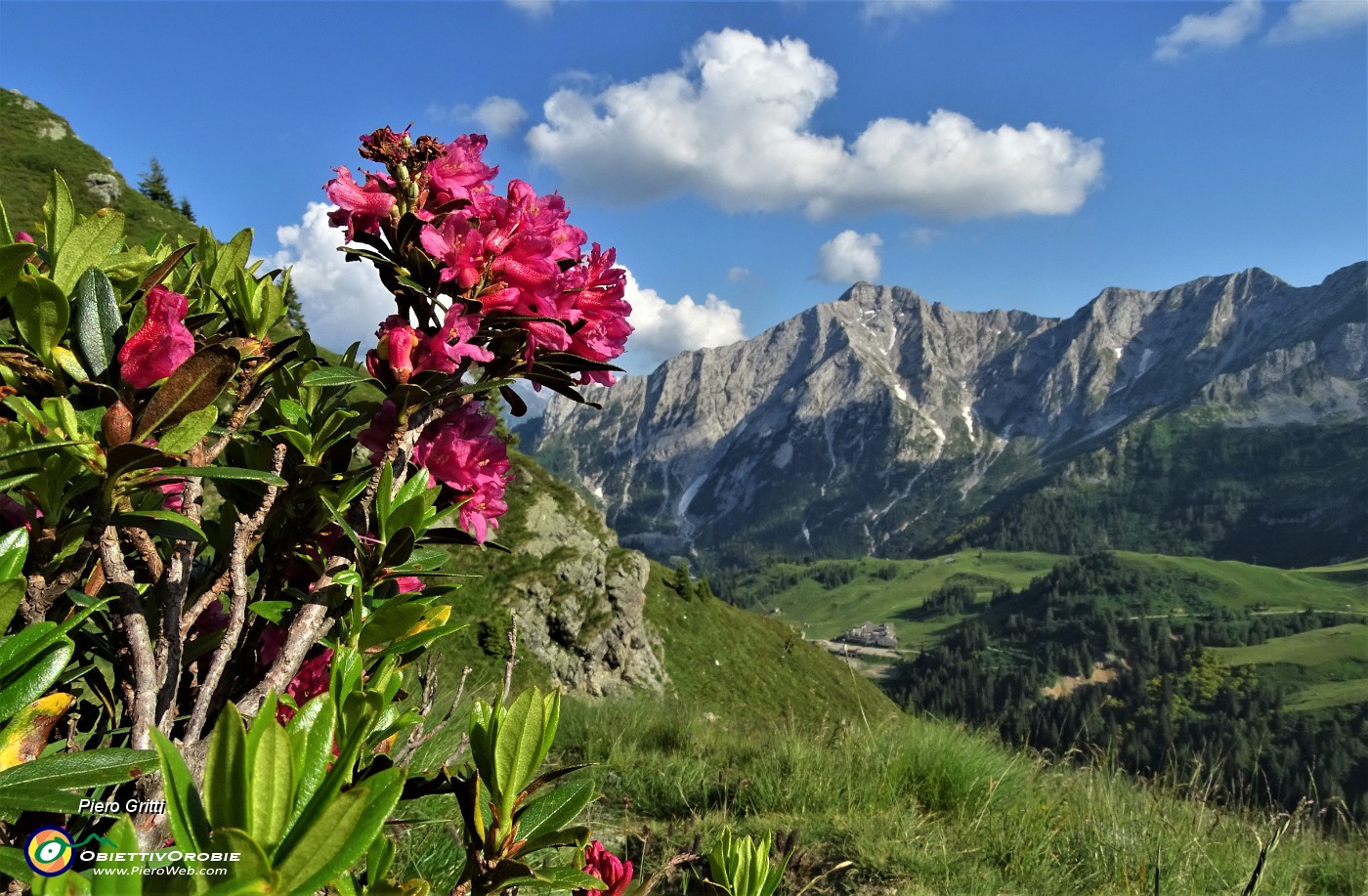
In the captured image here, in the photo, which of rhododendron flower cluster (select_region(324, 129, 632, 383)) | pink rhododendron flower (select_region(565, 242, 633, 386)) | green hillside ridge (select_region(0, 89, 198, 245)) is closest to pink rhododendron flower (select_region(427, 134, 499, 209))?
rhododendron flower cluster (select_region(324, 129, 632, 383))

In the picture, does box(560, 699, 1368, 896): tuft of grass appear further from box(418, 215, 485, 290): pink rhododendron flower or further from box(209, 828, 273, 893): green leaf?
box(209, 828, 273, 893): green leaf

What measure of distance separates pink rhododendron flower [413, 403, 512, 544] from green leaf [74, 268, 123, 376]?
57 centimetres

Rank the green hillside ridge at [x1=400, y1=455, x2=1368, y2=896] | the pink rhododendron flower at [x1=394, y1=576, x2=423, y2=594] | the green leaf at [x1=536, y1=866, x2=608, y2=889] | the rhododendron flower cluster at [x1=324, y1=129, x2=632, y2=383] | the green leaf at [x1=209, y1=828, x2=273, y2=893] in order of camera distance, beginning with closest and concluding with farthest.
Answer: the green leaf at [x1=209, y1=828, x2=273, y2=893]
the green leaf at [x1=536, y1=866, x2=608, y2=889]
the rhododendron flower cluster at [x1=324, y1=129, x2=632, y2=383]
the pink rhododendron flower at [x1=394, y1=576, x2=423, y2=594]
the green hillside ridge at [x1=400, y1=455, x2=1368, y2=896]

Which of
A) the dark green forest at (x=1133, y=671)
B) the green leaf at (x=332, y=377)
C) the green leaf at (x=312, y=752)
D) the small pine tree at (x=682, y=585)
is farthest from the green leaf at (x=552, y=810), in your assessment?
the dark green forest at (x=1133, y=671)

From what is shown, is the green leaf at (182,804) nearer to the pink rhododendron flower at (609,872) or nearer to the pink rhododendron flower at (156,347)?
the pink rhododendron flower at (156,347)

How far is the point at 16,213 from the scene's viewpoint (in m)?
34.7

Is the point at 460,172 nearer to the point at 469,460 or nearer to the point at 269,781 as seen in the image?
the point at 469,460

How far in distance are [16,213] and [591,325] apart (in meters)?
45.8

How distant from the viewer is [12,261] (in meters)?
1.15

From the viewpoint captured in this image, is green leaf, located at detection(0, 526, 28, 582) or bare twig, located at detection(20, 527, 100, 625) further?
bare twig, located at detection(20, 527, 100, 625)

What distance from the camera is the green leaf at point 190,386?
3.98 feet

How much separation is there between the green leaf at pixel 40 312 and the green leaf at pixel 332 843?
3.27 ft

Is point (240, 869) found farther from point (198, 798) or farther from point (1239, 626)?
point (1239, 626)

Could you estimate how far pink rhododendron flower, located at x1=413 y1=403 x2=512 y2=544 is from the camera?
5.46 ft
